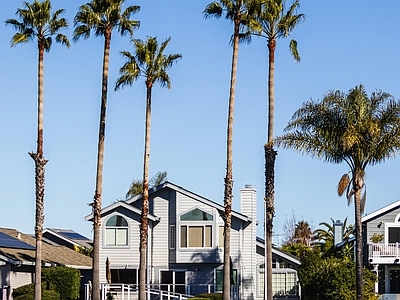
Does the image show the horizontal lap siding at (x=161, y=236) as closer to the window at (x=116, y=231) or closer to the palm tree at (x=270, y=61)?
the window at (x=116, y=231)

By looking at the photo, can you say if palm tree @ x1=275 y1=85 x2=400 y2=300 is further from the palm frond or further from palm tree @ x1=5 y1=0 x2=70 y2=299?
palm tree @ x1=5 y1=0 x2=70 y2=299

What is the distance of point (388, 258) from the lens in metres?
47.4

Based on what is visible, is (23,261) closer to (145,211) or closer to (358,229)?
(145,211)

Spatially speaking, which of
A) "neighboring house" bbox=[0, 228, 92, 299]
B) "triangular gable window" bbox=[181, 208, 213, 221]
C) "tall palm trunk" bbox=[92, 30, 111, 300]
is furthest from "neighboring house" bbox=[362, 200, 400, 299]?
"tall palm trunk" bbox=[92, 30, 111, 300]

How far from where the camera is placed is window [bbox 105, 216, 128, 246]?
160 ft

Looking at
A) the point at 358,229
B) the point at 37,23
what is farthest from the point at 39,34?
the point at 358,229

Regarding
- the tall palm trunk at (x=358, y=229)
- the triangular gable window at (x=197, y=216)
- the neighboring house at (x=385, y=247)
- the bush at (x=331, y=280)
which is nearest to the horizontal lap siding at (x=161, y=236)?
the triangular gable window at (x=197, y=216)

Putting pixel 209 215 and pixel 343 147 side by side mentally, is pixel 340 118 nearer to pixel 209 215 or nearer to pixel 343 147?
pixel 343 147

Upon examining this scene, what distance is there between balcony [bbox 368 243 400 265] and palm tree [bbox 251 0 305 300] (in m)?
12.9

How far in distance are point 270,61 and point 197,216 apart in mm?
14071

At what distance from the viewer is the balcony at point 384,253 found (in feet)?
155

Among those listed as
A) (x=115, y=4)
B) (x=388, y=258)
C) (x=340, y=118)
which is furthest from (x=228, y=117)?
(x=388, y=258)

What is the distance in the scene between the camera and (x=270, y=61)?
121ft

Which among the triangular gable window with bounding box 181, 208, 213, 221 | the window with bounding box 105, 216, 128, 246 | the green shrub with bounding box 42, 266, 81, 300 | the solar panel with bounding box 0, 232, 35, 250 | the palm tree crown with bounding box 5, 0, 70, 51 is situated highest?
the palm tree crown with bounding box 5, 0, 70, 51
